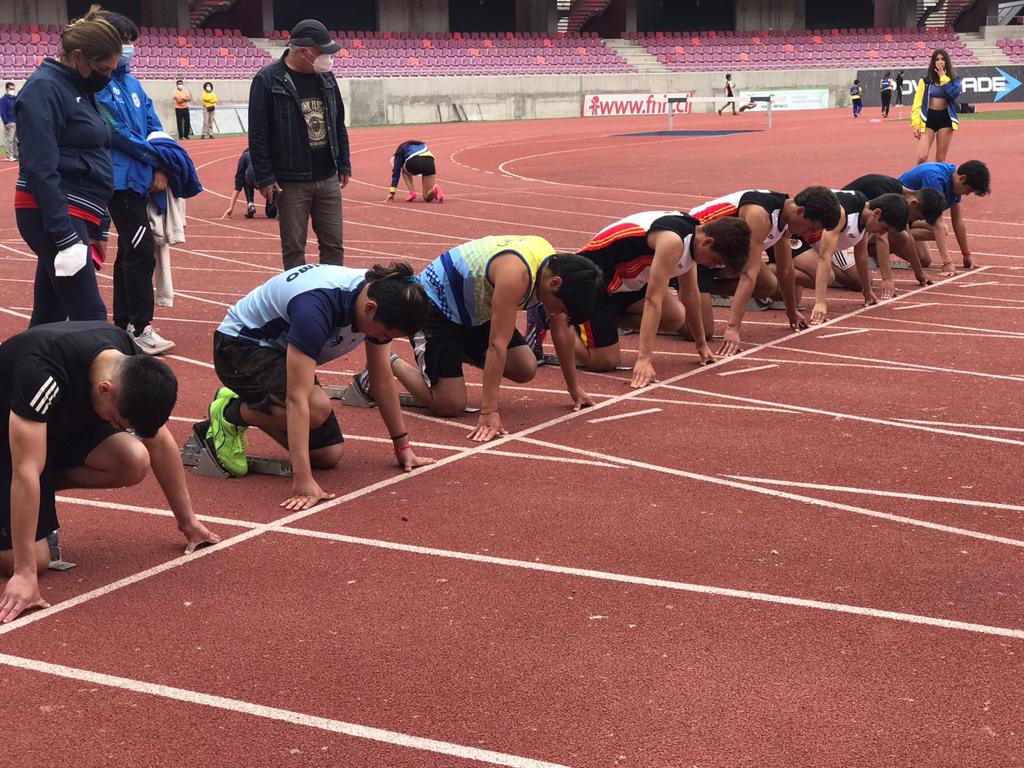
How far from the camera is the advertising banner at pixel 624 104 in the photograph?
1855 inches

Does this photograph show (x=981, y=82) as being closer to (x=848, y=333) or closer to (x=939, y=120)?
(x=939, y=120)

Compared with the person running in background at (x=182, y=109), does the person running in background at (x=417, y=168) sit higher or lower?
lower

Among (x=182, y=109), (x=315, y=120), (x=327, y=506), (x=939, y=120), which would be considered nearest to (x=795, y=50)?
(x=182, y=109)

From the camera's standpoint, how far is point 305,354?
15.8 ft

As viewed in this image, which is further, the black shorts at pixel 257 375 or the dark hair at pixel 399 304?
the black shorts at pixel 257 375

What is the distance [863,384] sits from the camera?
710cm

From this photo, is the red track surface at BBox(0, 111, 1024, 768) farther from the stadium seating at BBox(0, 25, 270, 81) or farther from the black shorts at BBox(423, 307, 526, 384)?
the stadium seating at BBox(0, 25, 270, 81)

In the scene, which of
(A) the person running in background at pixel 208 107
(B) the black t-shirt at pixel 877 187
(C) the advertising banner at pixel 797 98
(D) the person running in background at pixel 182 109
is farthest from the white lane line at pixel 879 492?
(C) the advertising banner at pixel 797 98

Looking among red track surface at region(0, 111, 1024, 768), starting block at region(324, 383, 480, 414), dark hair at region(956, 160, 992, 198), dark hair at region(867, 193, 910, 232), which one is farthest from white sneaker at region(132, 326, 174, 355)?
dark hair at region(956, 160, 992, 198)

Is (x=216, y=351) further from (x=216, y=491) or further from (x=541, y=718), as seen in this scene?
(x=541, y=718)

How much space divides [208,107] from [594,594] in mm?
33834

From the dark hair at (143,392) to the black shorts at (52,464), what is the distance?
0.55 m

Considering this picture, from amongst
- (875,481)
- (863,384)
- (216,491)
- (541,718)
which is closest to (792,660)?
(541,718)

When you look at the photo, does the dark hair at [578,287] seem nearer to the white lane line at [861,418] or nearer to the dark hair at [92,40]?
the white lane line at [861,418]
